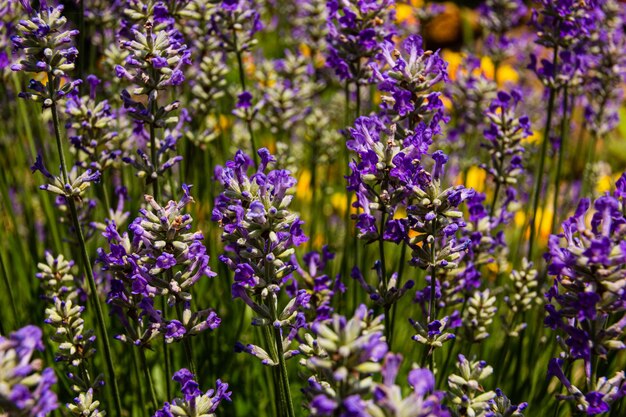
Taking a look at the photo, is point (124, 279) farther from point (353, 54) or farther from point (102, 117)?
point (353, 54)

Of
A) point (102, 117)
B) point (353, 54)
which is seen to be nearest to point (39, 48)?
point (102, 117)

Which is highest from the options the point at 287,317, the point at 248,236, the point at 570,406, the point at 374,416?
the point at 248,236

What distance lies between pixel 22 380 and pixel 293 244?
1.00 m

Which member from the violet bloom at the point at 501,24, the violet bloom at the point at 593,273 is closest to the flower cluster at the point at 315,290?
the violet bloom at the point at 593,273

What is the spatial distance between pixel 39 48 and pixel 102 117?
2.55 ft

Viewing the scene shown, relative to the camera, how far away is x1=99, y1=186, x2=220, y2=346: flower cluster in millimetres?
1936

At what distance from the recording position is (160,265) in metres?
1.91

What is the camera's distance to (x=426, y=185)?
201 cm

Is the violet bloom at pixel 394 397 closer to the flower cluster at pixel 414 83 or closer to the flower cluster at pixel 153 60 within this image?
the flower cluster at pixel 414 83

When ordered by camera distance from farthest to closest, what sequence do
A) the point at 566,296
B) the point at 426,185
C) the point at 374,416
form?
the point at 426,185, the point at 566,296, the point at 374,416

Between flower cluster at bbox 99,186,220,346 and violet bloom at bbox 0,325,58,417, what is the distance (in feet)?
1.87

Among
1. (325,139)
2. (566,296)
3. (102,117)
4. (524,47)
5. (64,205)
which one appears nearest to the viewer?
(566,296)


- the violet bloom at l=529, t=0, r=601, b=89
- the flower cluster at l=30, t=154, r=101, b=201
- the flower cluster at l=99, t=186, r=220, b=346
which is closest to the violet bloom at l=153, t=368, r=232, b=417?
the flower cluster at l=99, t=186, r=220, b=346

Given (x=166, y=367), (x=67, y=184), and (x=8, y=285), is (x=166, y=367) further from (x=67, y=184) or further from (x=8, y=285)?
(x=8, y=285)
